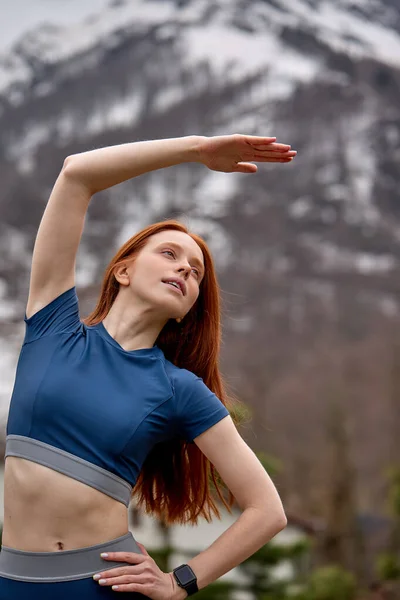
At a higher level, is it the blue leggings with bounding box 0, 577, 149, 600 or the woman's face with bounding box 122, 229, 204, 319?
the woman's face with bounding box 122, 229, 204, 319

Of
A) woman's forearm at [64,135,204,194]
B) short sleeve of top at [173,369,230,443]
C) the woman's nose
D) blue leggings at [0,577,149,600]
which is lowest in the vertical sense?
blue leggings at [0,577,149,600]

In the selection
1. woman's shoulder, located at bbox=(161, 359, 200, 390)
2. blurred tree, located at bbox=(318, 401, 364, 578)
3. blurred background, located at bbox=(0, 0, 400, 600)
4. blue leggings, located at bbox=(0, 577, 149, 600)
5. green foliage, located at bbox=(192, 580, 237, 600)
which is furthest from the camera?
blurred background, located at bbox=(0, 0, 400, 600)

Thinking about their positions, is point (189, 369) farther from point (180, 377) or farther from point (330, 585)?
point (330, 585)

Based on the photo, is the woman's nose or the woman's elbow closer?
the woman's elbow

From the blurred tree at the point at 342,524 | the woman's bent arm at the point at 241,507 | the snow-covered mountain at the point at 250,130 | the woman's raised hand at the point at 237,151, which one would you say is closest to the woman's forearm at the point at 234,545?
the woman's bent arm at the point at 241,507

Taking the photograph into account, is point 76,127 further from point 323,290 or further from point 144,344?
point 144,344

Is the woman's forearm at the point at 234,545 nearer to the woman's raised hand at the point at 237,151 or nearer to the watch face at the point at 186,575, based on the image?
the watch face at the point at 186,575

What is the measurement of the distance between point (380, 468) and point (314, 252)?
5.91 metres

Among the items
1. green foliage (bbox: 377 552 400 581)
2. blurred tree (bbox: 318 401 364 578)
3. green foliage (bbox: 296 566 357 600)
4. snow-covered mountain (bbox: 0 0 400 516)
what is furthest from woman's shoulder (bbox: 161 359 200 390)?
snow-covered mountain (bbox: 0 0 400 516)

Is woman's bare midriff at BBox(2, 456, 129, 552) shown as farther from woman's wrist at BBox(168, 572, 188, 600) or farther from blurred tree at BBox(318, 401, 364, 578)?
blurred tree at BBox(318, 401, 364, 578)

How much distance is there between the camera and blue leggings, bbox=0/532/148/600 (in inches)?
65.7

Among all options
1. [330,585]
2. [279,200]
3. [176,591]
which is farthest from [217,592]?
[279,200]

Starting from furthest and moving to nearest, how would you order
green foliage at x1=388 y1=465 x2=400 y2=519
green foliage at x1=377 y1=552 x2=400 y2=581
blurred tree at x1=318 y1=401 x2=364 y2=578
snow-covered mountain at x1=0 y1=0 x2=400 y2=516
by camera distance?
snow-covered mountain at x1=0 y1=0 x2=400 y2=516 < blurred tree at x1=318 y1=401 x2=364 y2=578 < green foliage at x1=377 y1=552 x2=400 y2=581 < green foliage at x1=388 y1=465 x2=400 y2=519

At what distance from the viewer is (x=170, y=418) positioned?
5.75 ft
